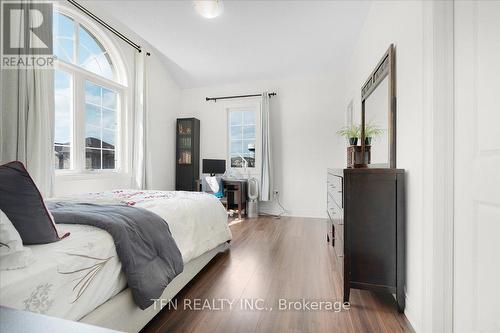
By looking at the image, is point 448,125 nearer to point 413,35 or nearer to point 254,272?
point 413,35

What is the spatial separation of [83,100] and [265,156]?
9.49 feet

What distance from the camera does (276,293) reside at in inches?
68.7

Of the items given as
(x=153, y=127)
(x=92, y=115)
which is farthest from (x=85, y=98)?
(x=153, y=127)

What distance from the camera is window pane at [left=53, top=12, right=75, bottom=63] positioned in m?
2.74

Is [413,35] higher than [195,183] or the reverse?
higher

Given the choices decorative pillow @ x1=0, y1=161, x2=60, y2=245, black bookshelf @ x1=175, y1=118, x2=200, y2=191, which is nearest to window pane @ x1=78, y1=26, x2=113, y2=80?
black bookshelf @ x1=175, y1=118, x2=200, y2=191

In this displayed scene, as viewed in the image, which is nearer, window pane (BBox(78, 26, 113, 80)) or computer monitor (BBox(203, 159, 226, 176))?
window pane (BBox(78, 26, 113, 80))

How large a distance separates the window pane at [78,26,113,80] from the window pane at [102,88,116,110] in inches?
9.0

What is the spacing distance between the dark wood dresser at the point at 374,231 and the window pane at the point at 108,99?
3496mm

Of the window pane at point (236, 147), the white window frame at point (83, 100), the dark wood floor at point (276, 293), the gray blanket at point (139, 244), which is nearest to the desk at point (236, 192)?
the window pane at point (236, 147)

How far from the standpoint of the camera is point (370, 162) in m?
2.22

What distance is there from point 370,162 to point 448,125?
102 cm

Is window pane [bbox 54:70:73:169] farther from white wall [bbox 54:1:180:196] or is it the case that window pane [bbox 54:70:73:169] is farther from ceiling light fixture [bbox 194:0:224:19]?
ceiling light fixture [bbox 194:0:224:19]

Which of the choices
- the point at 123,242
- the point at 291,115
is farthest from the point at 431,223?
the point at 291,115
